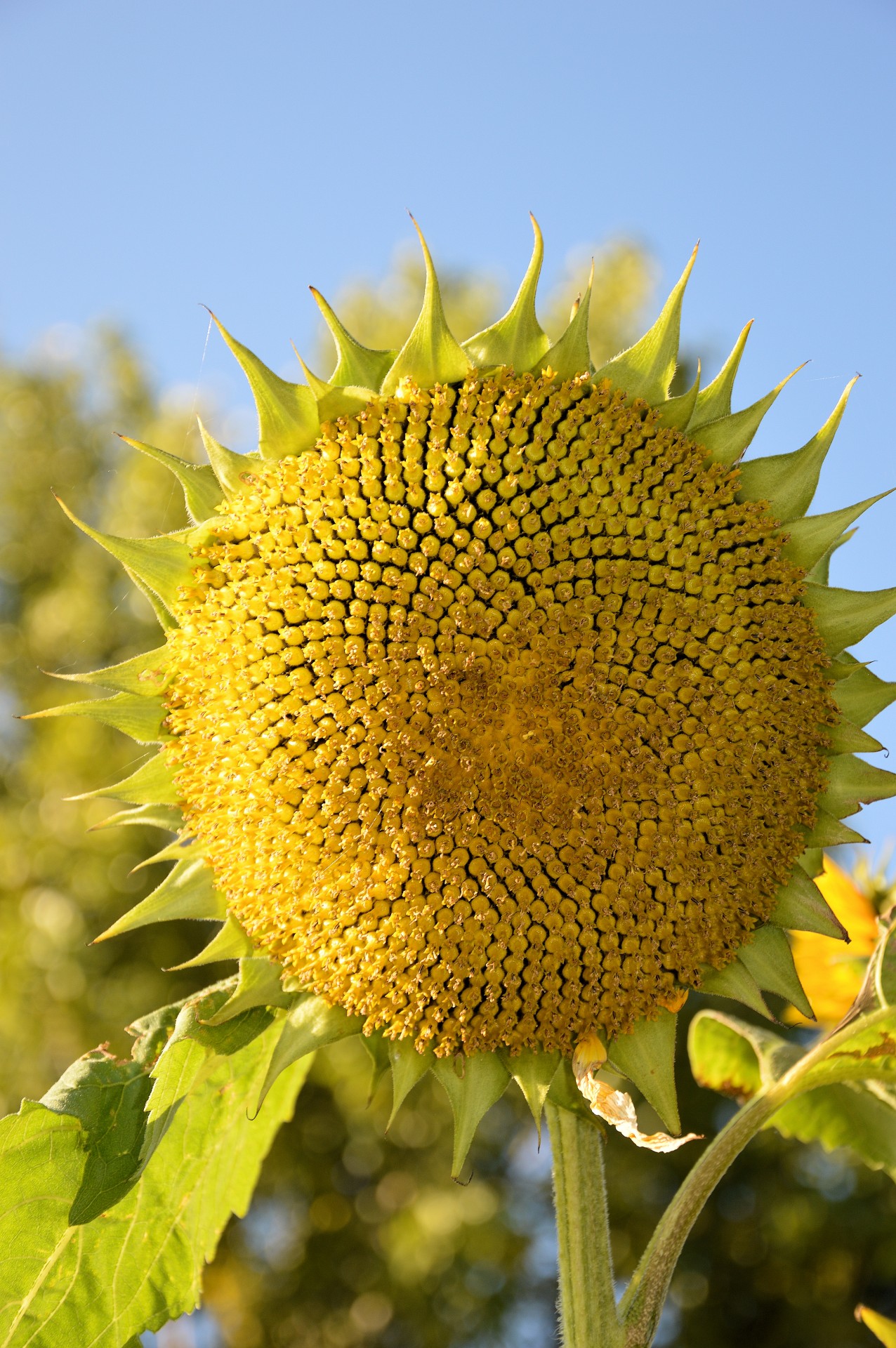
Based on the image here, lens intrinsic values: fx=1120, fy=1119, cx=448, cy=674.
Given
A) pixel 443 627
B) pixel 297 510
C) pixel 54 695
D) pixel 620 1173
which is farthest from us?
pixel 54 695

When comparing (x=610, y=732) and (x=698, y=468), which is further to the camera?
(x=698, y=468)

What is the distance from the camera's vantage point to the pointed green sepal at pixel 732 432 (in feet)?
6.30

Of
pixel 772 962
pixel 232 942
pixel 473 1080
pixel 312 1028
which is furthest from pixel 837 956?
pixel 232 942

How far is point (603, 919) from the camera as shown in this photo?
1.74 metres

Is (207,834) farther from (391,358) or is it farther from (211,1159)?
(391,358)

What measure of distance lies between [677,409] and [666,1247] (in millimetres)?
1433

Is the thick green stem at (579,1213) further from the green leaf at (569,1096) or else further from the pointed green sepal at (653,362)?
the pointed green sepal at (653,362)

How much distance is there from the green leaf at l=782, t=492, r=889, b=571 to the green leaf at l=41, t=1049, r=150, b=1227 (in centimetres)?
153

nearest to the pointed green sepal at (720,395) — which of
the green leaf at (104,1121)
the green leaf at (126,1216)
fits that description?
the green leaf at (126,1216)

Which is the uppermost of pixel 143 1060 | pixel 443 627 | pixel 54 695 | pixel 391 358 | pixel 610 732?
pixel 54 695

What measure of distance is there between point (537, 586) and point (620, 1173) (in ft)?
29.7

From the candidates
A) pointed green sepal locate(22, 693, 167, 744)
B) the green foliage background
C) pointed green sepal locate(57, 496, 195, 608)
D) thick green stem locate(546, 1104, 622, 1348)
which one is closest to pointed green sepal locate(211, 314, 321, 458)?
pointed green sepal locate(57, 496, 195, 608)

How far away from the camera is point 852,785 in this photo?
196cm

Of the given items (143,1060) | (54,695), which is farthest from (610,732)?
(54,695)
